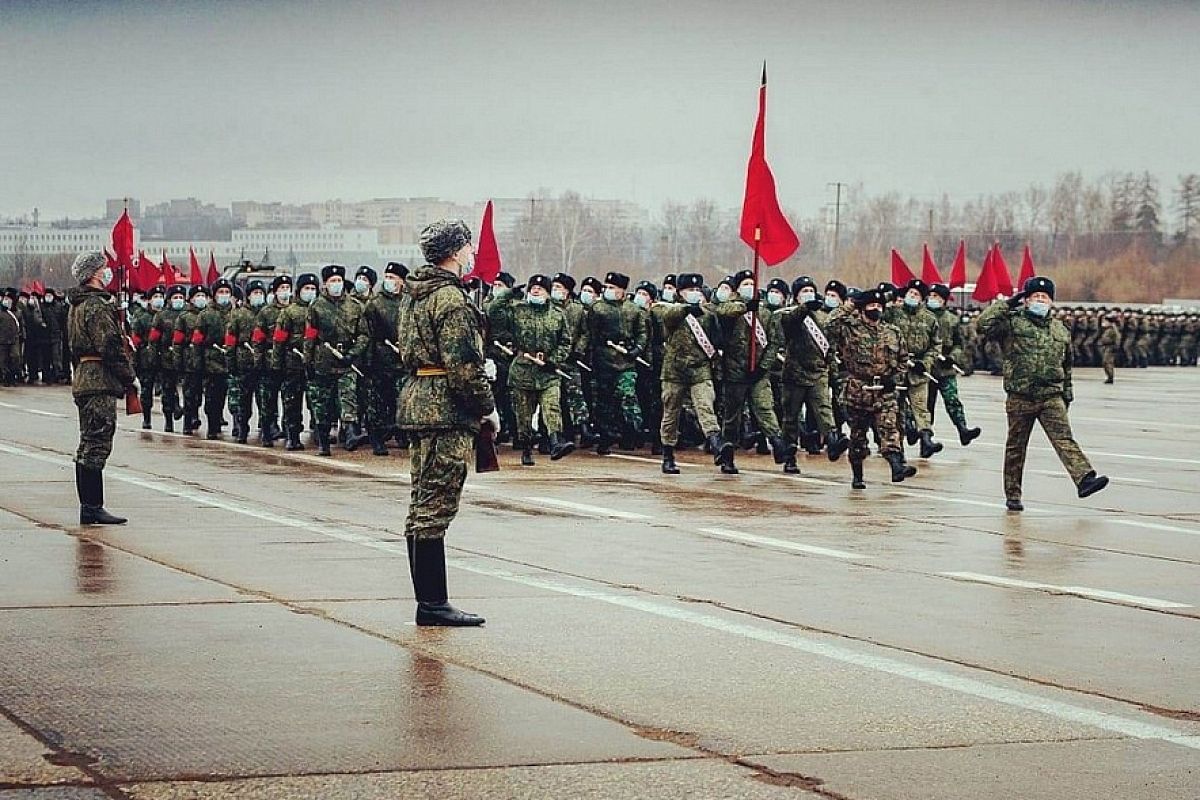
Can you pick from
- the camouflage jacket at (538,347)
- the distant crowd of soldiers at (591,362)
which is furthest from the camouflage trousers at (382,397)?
the camouflage jacket at (538,347)

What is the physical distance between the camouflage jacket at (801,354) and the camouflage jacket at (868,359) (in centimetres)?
195

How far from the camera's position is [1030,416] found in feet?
50.2

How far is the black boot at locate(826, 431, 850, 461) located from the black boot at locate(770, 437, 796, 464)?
3.00ft

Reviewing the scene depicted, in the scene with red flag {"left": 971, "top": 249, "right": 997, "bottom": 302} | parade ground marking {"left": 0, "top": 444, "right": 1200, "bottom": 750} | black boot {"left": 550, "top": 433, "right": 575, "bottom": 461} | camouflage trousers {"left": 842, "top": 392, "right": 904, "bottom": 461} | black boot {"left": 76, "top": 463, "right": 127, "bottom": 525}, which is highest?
red flag {"left": 971, "top": 249, "right": 997, "bottom": 302}

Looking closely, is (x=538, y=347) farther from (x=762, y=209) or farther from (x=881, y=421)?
(x=881, y=421)

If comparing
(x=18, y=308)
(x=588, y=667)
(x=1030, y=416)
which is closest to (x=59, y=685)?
(x=588, y=667)

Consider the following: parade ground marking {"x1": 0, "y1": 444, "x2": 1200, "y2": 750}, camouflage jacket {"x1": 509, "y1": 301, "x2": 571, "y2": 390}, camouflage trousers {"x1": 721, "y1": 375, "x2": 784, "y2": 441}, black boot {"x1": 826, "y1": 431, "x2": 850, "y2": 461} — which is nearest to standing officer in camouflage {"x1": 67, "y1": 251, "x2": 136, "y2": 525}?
parade ground marking {"x1": 0, "y1": 444, "x2": 1200, "y2": 750}

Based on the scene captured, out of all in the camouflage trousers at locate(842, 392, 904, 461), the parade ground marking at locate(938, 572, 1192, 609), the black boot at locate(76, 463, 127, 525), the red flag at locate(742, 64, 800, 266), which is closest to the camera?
the parade ground marking at locate(938, 572, 1192, 609)

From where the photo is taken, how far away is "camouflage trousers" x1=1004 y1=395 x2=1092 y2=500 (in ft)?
50.0

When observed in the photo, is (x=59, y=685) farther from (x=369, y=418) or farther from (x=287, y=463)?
(x=369, y=418)

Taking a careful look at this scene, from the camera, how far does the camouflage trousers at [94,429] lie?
13.0 metres

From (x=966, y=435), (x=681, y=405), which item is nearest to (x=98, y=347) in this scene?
(x=681, y=405)

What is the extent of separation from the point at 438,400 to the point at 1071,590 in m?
3.94

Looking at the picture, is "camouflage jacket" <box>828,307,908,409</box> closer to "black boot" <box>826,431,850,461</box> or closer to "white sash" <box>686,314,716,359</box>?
"white sash" <box>686,314,716,359</box>
